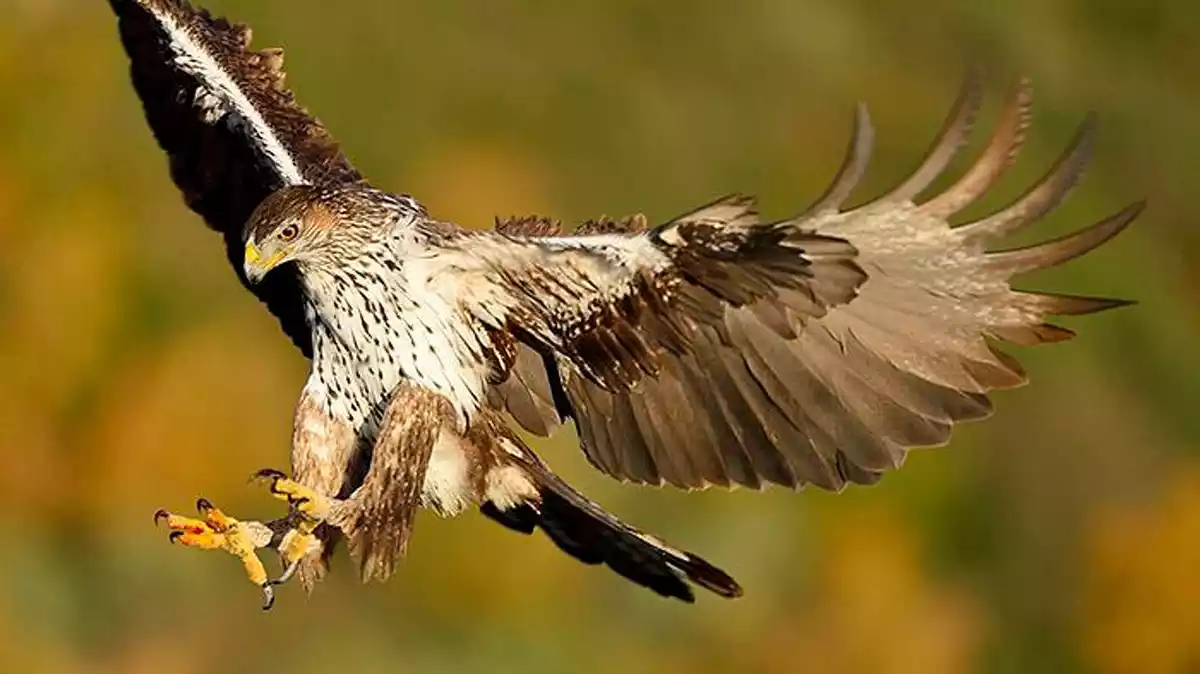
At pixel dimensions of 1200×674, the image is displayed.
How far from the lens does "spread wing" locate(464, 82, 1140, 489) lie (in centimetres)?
283

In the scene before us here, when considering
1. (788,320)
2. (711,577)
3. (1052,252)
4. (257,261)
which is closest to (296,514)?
(257,261)

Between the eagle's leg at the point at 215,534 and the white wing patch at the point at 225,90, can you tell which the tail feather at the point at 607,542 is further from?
the white wing patch at the point at 225,90

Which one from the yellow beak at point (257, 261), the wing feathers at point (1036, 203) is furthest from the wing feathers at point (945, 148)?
the yellow beak at point (257, 261)

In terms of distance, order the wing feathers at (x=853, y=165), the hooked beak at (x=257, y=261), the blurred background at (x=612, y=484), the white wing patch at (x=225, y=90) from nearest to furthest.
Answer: the wing feathers at (x=853, y=165) < the hooked beak at (x=257, y=261) < the white wing patch at (x=225, y=90) < the blurred background at (x=612, y=484)

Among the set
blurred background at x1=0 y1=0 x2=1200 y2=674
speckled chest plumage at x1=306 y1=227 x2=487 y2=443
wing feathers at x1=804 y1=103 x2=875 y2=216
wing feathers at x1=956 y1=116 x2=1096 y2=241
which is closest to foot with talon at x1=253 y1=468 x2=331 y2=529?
speckled chest plumage at x1=306 y1=227 x2=487 y2=443

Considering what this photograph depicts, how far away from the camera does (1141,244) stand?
721cm

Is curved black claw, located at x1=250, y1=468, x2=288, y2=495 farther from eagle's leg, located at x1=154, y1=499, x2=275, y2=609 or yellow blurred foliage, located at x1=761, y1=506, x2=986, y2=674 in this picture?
yellow blurred foliage, located at x1=761, y1=506, x2=986, y2=674

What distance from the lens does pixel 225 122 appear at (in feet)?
11.4

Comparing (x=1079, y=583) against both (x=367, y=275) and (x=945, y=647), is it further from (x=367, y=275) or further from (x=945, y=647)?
(x=367, y=275)

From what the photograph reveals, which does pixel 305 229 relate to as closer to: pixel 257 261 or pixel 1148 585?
pixel 257 261

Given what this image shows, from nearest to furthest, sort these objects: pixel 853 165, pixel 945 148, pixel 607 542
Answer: pixel 853 165 → pixel 945 148 → pixel 607 542

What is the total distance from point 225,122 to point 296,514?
889mm

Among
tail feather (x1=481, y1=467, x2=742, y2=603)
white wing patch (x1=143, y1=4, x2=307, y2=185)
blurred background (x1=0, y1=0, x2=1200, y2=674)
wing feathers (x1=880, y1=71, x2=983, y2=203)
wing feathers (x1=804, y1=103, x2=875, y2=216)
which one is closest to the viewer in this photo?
wing feathers (x1=804, y1=103, x2=875, y2=216)

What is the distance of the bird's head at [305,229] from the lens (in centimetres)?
289
